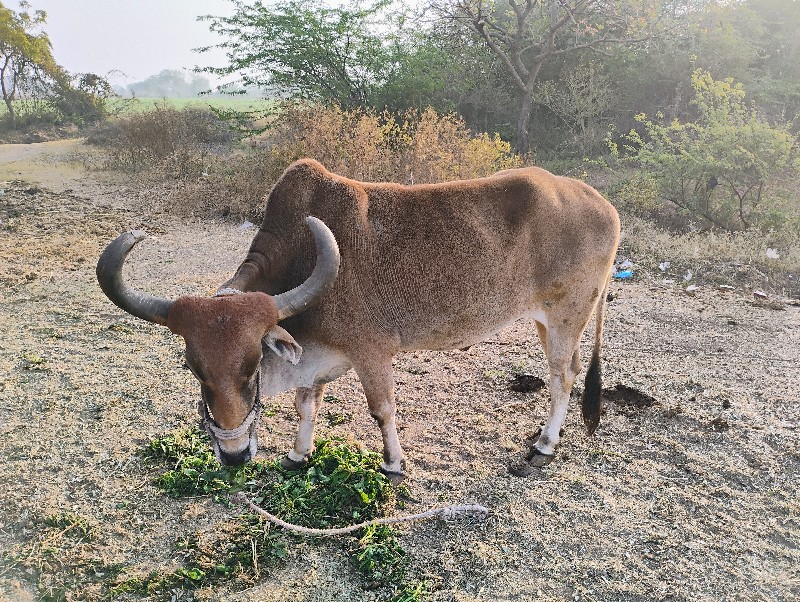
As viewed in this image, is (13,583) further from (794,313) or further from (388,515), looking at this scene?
(794,313)

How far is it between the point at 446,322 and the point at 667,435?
227 centimetres

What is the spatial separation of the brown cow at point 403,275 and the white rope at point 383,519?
0.43m

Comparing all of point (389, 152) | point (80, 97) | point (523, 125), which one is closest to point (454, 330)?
point (389, 152)

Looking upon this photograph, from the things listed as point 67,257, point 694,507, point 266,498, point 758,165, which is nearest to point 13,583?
point 266,498

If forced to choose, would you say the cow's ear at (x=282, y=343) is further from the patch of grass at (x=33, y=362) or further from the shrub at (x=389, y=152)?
the shrub at (x=389, y=152)

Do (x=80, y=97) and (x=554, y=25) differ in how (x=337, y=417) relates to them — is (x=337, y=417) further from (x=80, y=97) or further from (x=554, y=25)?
(x=80, y=97)

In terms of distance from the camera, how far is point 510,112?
59.6 ft

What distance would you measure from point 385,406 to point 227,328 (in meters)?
1.37

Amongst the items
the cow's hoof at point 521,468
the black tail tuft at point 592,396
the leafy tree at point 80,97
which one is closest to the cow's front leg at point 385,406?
the cow's hoof at point 521,468

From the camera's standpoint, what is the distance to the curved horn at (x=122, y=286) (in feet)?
9.77

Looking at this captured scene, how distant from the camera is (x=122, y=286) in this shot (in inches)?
120

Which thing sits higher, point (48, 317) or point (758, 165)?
point (758, 165)

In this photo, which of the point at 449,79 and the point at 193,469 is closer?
the point at 193,469

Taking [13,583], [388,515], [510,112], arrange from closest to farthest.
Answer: [13,583], [388,515], [510,112]
